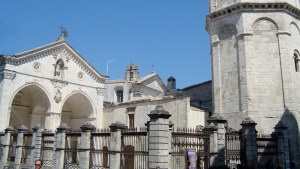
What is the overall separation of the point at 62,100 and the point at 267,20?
56.6 ft

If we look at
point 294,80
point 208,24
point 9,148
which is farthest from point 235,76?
point 9,148

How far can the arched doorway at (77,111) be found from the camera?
95.0 ft

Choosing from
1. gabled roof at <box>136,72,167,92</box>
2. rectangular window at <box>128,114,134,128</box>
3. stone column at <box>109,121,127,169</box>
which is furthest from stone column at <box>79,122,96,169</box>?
gabled roof at <box>136,72,167,92</box>

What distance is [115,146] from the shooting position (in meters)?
11.6

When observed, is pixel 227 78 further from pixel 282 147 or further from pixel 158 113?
pixel 158 113

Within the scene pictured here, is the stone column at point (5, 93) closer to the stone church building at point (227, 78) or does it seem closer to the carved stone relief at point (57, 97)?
the stone church building at point (227, 78)

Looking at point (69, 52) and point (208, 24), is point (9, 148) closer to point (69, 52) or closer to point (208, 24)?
point (69, 52)

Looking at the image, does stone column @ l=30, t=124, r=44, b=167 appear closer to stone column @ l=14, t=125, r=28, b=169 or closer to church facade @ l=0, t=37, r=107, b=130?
stone column @ l=14, t=125, r=28, b=169

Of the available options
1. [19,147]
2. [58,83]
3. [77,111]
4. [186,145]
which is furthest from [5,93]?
[186,145]

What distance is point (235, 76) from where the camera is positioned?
64.3 feet

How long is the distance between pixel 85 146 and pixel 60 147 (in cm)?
203

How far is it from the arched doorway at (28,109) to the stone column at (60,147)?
1278cm

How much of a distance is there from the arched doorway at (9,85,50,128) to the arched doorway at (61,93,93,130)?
290 centimetres

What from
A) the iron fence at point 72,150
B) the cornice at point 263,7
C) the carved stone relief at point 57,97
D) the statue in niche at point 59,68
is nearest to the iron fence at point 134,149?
the iron fence at point 72,150
